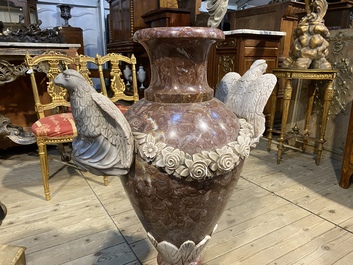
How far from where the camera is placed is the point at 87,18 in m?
5.75

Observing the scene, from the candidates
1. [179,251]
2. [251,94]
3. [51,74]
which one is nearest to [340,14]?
[251,94]

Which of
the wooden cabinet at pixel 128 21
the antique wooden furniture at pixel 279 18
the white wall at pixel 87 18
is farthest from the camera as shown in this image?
the white wall at pixel 87 18

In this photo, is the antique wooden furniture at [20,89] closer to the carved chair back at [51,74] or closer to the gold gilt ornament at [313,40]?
the carved chair back at [51,74]

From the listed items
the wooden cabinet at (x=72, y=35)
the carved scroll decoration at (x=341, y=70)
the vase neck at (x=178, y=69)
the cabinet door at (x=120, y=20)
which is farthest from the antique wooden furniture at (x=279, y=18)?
Answer: the vase neck at (x=178, y=69)

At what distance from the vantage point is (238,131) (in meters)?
0.89

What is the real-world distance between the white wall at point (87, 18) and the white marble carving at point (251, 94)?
534 cm

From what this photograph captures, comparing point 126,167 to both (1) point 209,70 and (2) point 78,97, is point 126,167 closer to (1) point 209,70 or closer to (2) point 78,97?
(2) point 78,97

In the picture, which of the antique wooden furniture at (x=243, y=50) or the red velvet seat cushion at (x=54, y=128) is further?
the antique wooden furniture at (x=243, y=50)

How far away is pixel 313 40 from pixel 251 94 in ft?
5.46

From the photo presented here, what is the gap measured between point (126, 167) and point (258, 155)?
2133 mm

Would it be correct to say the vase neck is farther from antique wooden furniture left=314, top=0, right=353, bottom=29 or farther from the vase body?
antique wooden furniture left=314, top=0, right=353, bottom=29

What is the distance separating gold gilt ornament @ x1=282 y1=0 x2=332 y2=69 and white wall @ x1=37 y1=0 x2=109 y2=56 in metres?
4.49

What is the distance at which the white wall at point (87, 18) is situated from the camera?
17.6ft

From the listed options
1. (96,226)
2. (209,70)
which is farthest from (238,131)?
(209,70)
